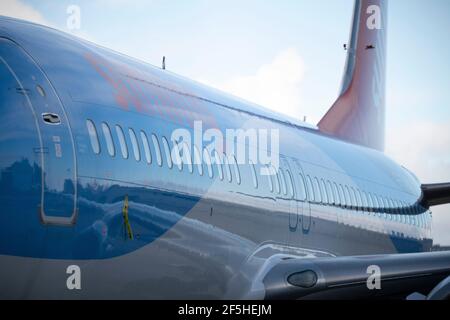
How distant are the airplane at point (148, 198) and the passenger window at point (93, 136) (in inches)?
0.8

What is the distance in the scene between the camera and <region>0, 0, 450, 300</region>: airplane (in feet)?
24.5

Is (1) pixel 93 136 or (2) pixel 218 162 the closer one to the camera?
(1) pixel 93 136

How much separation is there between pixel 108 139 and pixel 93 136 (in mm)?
279

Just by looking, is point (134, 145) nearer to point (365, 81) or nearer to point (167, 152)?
point (167, 152)

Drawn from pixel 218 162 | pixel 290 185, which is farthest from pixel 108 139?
pixel 290 185

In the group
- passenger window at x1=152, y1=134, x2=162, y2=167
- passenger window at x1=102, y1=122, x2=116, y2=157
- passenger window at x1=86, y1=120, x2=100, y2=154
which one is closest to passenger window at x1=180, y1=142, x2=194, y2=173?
passenger window at x1=152, y1=134, x2=162, y2=167

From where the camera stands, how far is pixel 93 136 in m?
8.32

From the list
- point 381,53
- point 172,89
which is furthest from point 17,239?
point 381,53

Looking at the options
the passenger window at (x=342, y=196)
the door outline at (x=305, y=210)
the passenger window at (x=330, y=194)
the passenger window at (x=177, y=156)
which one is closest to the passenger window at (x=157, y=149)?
the passenger window at (x=177, y=156)

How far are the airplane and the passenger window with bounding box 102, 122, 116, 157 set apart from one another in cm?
2

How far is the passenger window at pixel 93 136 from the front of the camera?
827cm

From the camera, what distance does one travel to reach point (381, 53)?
79.6 feet
